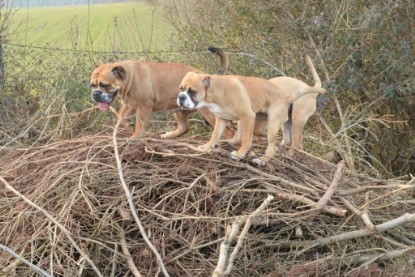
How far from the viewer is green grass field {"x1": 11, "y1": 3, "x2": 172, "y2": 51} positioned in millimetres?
12109

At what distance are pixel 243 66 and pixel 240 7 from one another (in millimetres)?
968

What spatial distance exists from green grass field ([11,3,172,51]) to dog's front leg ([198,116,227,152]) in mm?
5336

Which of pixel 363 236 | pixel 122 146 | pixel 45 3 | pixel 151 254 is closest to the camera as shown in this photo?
pixel 151 254

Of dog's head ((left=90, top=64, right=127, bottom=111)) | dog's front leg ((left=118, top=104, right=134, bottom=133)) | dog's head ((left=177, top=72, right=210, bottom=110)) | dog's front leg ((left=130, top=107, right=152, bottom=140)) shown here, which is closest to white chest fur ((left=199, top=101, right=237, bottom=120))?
dog's head ((left=177, top=72, right=210, bottom=110))

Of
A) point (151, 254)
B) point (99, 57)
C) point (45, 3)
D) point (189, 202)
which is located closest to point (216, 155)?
point (189, 202)

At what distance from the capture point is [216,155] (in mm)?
6305

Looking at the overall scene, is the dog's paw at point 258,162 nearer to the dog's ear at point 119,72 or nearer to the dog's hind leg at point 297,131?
the dog's hind leg at point 297,131

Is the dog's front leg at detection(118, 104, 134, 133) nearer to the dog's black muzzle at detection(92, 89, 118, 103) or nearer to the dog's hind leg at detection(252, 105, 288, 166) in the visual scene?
the dog's black muzzle at detection(92, 89, 118, 103)

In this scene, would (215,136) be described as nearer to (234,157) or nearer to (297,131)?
(234,157)

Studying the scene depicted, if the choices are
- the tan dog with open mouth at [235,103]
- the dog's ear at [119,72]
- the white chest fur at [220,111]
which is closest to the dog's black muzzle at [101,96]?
the dog's ear at [119,72]

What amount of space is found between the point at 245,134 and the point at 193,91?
0.65 meters

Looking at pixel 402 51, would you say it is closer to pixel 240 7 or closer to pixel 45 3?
pixel 240 7

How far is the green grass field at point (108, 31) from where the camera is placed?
12109mm

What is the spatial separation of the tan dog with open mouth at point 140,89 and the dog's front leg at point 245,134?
0.95 m
